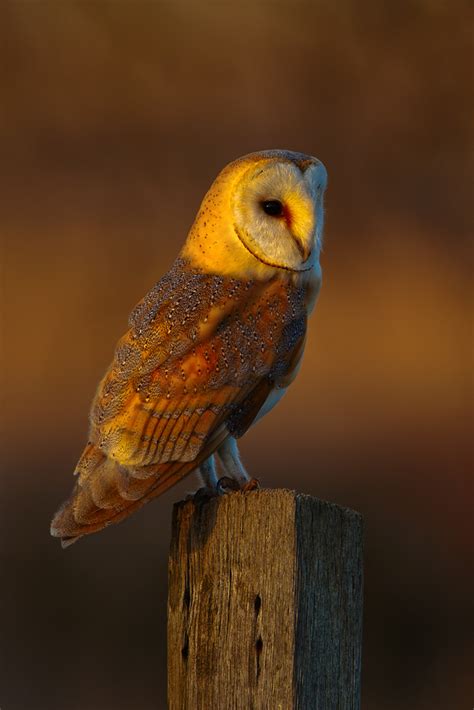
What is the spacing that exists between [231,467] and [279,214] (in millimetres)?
519

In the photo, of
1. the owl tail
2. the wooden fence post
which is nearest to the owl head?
the owl tail

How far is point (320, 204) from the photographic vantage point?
2721mm

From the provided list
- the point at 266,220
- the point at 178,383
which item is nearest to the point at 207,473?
the point at 178,383

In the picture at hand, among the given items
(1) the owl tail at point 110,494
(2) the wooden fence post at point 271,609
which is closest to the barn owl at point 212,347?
(1) the owl tail at point 110,494

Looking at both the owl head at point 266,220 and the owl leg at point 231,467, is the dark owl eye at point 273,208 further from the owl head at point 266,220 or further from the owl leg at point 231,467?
the owl leg at point 231,467

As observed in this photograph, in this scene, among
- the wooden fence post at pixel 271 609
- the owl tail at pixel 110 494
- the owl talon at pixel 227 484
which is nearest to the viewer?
the wooden fence post at pixel 271 609

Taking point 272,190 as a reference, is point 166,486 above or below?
below

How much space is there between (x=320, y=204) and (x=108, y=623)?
221cm

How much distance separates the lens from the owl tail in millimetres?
2391

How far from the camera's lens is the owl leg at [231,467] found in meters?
2.59

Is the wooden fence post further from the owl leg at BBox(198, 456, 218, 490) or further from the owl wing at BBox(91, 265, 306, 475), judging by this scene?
the owl leg at BBox(198, 456, 218, 490)

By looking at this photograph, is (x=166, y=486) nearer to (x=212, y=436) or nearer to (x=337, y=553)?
(x=212, y=436)

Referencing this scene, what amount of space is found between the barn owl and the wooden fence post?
22 cm

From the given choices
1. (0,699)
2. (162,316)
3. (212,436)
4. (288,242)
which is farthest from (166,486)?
(0,699)
